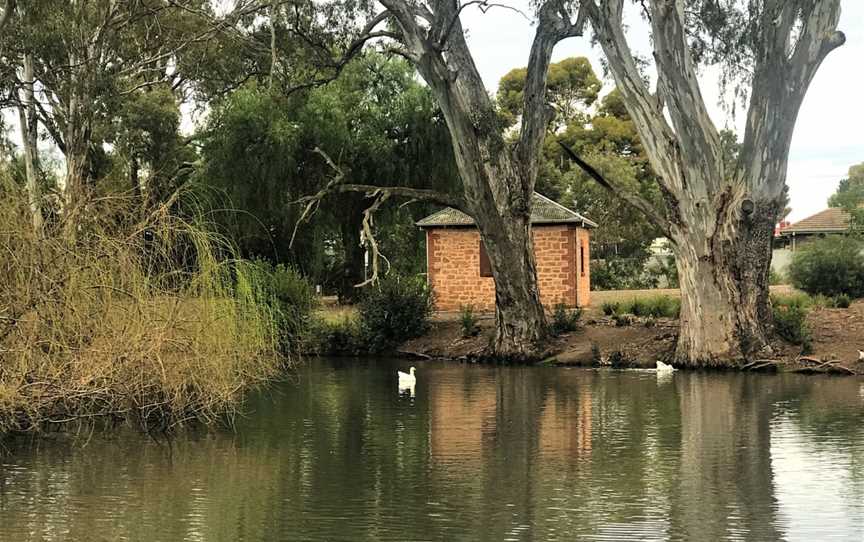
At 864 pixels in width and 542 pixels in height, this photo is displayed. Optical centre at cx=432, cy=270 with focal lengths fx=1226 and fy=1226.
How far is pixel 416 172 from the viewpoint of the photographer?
131ft

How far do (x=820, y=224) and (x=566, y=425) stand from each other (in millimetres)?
42102

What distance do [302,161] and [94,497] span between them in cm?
2927

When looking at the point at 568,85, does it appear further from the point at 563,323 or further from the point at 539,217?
the point at 563,323

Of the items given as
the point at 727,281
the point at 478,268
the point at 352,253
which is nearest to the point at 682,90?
the point at 727,281

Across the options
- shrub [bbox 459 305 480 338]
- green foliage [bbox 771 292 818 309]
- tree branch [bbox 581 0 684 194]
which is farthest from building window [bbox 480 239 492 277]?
tree branch [bbox 581 0 684 194]

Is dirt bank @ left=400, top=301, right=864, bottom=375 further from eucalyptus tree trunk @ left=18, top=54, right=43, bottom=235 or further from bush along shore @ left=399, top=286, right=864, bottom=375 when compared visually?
eucalyptus tree trunk @ left=18, top=54, right=43, bottom=235

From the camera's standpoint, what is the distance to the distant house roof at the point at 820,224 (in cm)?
5400

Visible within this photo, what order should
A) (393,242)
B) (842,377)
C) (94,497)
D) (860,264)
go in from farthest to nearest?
1. (393,242)
2. (860,264)
3. (842,377)
4. (94,497)

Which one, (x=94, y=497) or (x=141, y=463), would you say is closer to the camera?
(x=94, y=497)

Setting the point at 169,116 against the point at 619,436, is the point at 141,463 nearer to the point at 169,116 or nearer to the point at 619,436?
the point at 619,436

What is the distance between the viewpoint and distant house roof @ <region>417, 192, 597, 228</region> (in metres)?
35.2

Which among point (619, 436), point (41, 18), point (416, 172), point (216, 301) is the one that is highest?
point (41, 18)

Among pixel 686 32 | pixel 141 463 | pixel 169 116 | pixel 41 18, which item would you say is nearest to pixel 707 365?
pixel 686 32

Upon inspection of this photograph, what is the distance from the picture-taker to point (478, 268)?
36000mm
